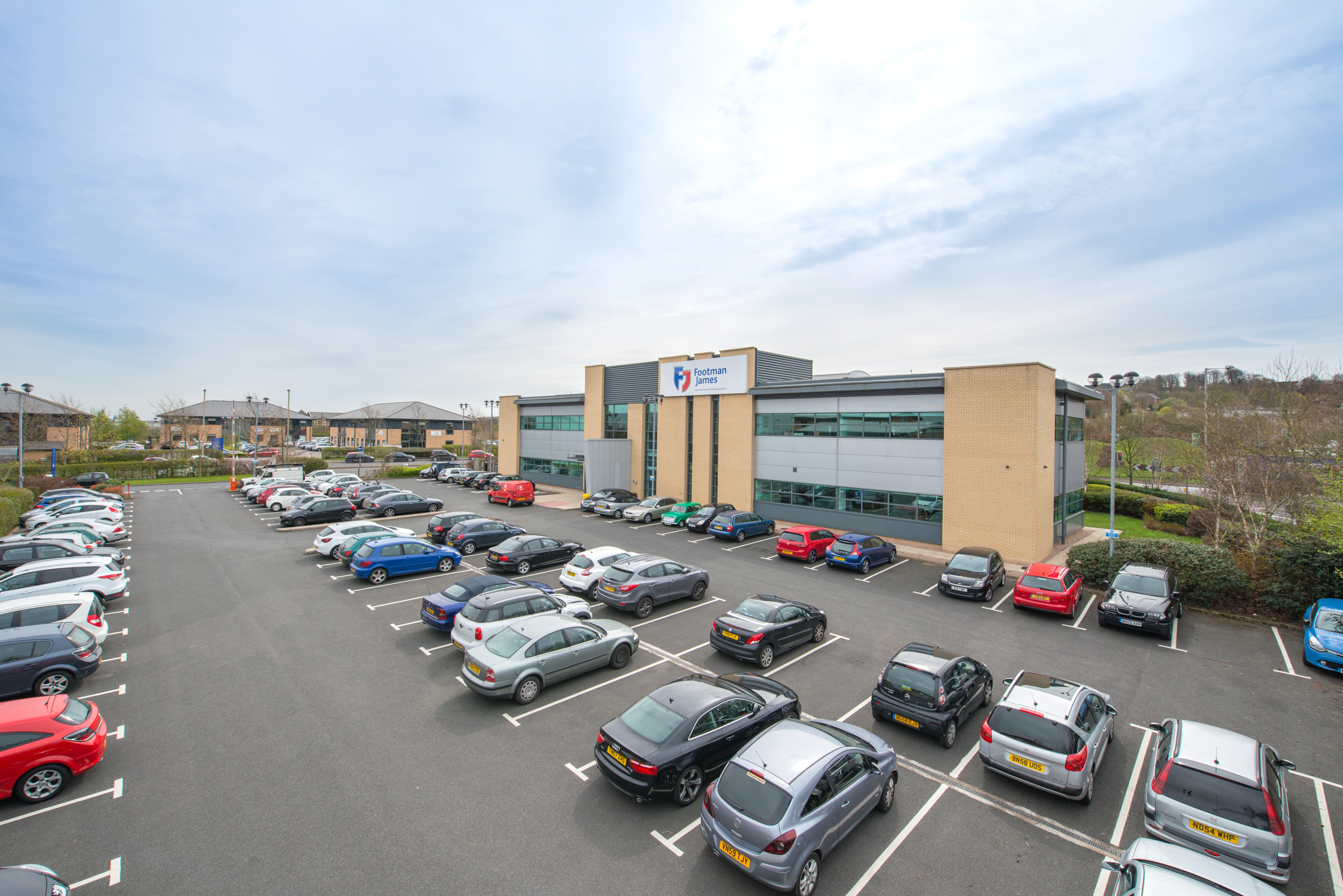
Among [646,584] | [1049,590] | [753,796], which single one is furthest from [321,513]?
[1049,590]

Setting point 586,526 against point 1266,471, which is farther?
point 586,526

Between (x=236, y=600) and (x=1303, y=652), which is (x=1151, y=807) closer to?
(x=1303, y=652)

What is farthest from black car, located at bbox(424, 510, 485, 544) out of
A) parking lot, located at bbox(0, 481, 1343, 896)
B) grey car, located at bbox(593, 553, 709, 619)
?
grey car, located at bbox(593, 553, 709, 619)

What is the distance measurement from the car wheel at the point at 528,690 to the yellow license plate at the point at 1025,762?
8027 mm

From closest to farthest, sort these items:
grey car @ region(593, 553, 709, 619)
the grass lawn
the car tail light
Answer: the car tail light
grey car @ region(593, 553, 709, 619)
the grass lawn

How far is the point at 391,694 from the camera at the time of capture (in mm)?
10984

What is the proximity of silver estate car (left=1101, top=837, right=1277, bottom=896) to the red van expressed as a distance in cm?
3225

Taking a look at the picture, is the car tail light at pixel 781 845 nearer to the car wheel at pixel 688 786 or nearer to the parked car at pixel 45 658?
the car wheel at pixel 688 786

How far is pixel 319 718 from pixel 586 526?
62.3ft

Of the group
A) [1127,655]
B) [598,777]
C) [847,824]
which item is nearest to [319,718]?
[598,777]

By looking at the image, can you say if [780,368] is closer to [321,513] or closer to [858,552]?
[858,552]

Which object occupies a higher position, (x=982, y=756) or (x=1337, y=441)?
(x=1337, y=441)

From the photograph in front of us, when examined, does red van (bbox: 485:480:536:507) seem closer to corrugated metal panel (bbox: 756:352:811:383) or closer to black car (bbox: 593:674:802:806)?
corrugated metal panel (bbox: 756:352:811:383)

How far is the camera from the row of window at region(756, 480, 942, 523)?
24.8 metres
